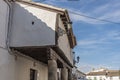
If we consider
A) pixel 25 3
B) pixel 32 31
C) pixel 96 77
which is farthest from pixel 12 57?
pixel 96 77

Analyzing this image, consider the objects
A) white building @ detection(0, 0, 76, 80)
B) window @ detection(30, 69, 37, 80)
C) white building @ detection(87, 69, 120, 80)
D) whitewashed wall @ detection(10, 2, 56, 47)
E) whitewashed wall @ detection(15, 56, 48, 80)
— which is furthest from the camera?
white building @ detection(87, 69, 120, 80)

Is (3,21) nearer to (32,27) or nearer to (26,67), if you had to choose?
(32,27)

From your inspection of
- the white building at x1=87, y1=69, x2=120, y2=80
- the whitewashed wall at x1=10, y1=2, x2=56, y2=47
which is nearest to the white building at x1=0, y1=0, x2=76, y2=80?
the whitewashed wall at x1=10, y1=2, x2=56, y2=47

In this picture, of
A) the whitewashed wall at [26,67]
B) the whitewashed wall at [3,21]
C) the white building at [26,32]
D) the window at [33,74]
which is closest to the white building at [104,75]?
the whitewashed wall at [26,67]

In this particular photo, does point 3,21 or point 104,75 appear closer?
point 3,21

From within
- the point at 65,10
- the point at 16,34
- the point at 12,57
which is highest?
the point at 65,10

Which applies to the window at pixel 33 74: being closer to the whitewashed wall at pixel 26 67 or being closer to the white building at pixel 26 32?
the whitewashed wall at pixel 26 67

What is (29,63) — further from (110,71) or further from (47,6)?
(110,71)

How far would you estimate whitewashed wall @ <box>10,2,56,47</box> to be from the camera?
14055mm

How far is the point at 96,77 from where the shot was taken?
9719cm

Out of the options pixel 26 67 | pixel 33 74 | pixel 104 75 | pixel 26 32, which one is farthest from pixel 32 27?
pixel 104 75

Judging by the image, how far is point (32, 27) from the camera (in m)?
14.3

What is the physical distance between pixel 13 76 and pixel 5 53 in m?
1.50

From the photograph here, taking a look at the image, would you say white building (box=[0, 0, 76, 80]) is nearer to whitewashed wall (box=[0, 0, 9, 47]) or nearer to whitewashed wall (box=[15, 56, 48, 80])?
whitewashed wall (box=[0, 0, 9, 47])
